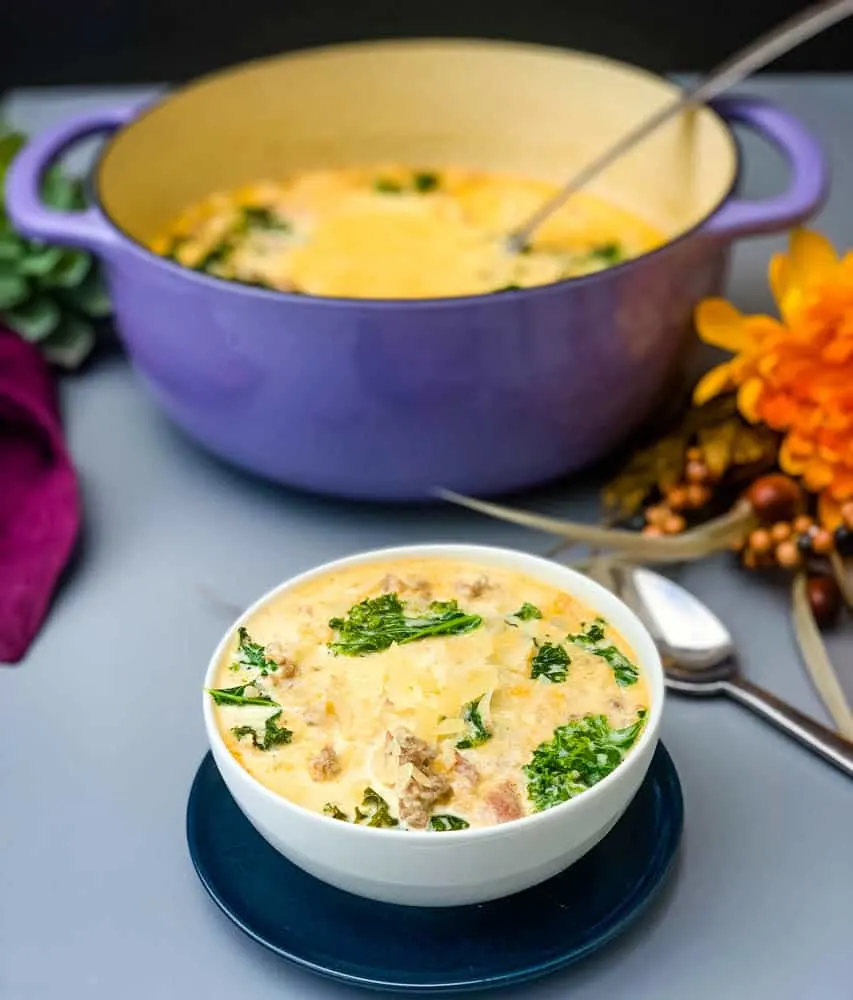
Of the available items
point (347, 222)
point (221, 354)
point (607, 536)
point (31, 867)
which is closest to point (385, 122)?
point (347, 222)

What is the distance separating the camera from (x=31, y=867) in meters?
0.90

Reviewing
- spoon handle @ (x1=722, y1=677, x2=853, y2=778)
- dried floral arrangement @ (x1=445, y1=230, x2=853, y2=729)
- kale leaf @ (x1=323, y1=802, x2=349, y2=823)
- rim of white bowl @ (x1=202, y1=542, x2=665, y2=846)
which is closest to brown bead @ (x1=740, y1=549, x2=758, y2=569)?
dried floral arrangement @ (x1=445, y1=230, x2=853, y2=729)

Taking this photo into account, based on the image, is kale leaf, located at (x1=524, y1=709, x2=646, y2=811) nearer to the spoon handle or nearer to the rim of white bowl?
the rim of white bowl

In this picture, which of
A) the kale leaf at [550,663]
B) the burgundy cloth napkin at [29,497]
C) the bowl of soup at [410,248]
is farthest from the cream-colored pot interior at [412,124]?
the kale leaf at [550,663]

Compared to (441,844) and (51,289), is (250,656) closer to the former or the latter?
(441,844)

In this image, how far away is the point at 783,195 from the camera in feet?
4.03

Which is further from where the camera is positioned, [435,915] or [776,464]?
[776,464]

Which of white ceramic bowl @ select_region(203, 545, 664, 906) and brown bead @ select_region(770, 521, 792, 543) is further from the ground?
white ceramic bowl @ select_region(203, 545, 664, 906)

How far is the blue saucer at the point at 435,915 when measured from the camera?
0.77m

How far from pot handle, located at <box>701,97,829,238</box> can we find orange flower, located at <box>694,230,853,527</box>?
0.06m

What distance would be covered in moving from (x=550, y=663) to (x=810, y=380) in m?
0.36

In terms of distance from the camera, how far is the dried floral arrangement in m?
1.06

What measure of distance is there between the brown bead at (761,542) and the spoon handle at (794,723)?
0.37 ft

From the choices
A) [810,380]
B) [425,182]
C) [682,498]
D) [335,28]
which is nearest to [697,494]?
[682,498]
